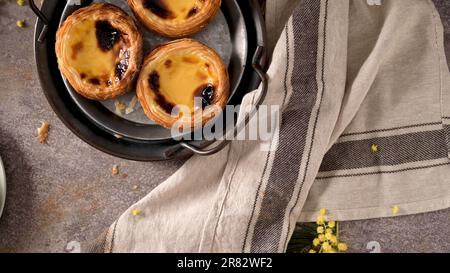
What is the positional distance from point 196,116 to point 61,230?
0.62 m

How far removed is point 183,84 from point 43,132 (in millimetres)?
518

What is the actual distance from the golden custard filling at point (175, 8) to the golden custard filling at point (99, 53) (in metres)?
0.13

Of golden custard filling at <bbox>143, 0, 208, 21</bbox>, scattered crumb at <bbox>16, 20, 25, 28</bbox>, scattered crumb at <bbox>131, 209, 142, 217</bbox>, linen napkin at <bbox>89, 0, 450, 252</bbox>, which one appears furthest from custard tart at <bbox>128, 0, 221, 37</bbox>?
scattered crumb at <bbox>131, 209, 142, 217</bbox>

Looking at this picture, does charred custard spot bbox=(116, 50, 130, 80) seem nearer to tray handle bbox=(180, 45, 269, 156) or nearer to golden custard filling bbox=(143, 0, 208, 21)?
golden custard filling bbox=(143, 0, 208, 21)

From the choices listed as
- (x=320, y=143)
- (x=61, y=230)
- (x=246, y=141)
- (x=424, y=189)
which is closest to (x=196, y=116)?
(x=246, y=141)

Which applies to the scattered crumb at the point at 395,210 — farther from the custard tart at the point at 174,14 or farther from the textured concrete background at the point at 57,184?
the custard tart at the point at 174,14

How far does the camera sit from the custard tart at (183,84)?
1.63 meters

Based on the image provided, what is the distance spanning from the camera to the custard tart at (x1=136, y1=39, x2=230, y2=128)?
1.63m

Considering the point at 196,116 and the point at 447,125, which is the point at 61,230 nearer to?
the point at 196,116

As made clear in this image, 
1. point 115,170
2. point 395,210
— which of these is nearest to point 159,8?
point 115,170

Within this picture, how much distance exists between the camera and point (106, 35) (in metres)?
1.64

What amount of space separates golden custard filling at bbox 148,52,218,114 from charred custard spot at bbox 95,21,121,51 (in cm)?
15

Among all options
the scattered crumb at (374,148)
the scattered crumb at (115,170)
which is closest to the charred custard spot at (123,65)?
the scattered crumb at (115,170)

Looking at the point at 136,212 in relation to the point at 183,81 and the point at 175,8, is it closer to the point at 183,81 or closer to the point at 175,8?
the point at 183,81
